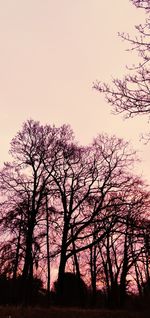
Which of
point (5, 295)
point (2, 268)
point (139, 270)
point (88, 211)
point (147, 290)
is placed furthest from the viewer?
point (139, 270)

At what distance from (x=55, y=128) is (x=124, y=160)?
543 cm

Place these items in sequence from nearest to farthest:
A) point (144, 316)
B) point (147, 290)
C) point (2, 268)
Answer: point (144, 316)
point (2, 268)
point (147, 290)

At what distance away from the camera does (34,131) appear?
25.7 m

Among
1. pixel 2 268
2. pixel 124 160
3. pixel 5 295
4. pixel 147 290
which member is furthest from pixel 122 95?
pixel 5 295

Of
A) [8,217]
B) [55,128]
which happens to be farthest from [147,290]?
[55,128]

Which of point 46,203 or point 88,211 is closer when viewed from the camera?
point 46,203

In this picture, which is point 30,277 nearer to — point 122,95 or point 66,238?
point 66,238

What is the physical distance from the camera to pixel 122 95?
886cm

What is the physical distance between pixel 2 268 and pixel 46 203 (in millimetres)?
5238

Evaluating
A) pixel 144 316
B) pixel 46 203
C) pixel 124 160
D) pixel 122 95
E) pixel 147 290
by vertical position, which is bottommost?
pixel 144 316

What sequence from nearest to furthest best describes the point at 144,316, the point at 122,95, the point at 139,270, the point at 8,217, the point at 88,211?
1. the point at 122,95
2. the point at 144,316
3. the point at 8,217
4. the point at 88,211
5. the point at 139,270

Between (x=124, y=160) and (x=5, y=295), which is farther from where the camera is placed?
(x=5, y=295)

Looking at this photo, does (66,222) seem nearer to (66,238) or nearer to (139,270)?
(66,238)

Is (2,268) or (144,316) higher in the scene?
(2,268)
